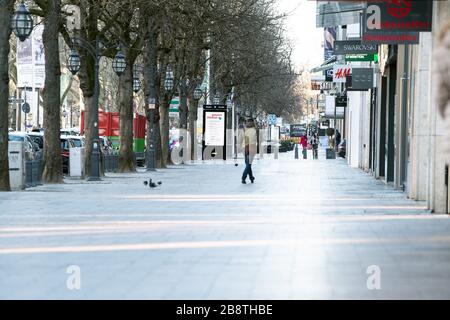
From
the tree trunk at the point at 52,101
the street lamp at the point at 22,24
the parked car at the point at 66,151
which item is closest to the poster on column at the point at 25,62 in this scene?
the parked car at the point at 66,151

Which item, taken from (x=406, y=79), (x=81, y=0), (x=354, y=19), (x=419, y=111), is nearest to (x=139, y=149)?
(x=81, y=0)

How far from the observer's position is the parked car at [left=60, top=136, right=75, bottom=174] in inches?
1690

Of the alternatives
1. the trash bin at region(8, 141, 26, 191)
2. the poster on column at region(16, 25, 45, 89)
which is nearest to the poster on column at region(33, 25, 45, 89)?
the poster on column at region(16, 25, 45, 89)

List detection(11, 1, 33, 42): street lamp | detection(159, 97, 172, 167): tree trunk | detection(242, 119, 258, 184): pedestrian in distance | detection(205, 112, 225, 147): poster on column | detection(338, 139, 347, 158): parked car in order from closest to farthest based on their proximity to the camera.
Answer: detection(11, 1, 33, 42): street lamp, detection(242, 119, 258, 184): pedestrian in distance, detection(159, 97, 172, 167): tree trunk, detection(205, 112, 225, 147): poster on column, detection(338, 139, 347, 158): parked car

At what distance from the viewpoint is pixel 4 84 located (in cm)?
2917

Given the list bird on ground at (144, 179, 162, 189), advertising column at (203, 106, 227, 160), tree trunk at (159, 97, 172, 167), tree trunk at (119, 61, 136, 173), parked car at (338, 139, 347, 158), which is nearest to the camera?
bird on ground at (144, 179, 162, 189)

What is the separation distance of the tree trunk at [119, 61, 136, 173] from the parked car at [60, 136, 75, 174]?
190 centimetres

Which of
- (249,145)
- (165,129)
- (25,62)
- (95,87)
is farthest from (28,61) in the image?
(249,145)

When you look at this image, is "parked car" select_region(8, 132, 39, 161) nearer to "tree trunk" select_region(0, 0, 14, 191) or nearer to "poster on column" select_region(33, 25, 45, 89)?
"tree trunk" select_region(0, 0, 14, 191)

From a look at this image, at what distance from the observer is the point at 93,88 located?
39125mm

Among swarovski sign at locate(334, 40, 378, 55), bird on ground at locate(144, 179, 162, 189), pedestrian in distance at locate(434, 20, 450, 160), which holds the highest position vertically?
swarovski sign at locate(334, 40, 378, 55)

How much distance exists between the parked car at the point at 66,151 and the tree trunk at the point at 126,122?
190 cm

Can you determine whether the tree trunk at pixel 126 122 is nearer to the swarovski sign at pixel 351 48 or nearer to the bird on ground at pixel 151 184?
the swarovski sign at pixel 351 48

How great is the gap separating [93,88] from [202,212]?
1836 centimetres
